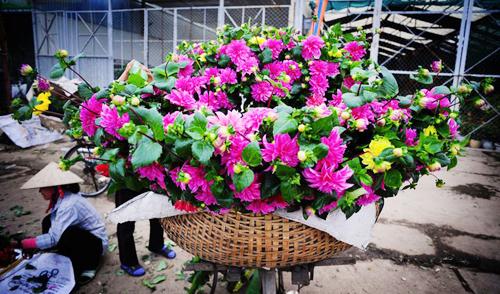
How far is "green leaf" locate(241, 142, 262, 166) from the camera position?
2.49 ft

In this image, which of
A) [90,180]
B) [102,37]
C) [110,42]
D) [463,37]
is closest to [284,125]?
[90,180]

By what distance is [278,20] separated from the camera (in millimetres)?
8594

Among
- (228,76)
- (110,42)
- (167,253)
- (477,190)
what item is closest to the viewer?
(228,76)

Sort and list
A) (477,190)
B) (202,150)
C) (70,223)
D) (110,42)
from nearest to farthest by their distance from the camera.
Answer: (202,150)
(70,223)
(477,190)
(110,42)

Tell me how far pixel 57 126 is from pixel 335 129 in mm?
7338

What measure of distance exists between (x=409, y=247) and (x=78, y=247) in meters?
3.02

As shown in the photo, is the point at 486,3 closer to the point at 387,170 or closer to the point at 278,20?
the point at 278,20

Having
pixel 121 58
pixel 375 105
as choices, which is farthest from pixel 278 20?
pixel 375 105

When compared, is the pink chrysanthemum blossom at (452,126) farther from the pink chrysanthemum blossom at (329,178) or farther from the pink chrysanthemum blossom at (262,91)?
the pink chrysanthemum blossom at (262,91)

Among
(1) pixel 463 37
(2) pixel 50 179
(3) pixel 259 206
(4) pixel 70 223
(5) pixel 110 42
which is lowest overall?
(4) pixel 70 223

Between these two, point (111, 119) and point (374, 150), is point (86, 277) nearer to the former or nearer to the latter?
point (111, 119)

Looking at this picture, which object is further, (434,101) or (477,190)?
(477,190)

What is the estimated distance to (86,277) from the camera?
2672 millimetres

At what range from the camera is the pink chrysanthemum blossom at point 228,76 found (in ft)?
4.27
